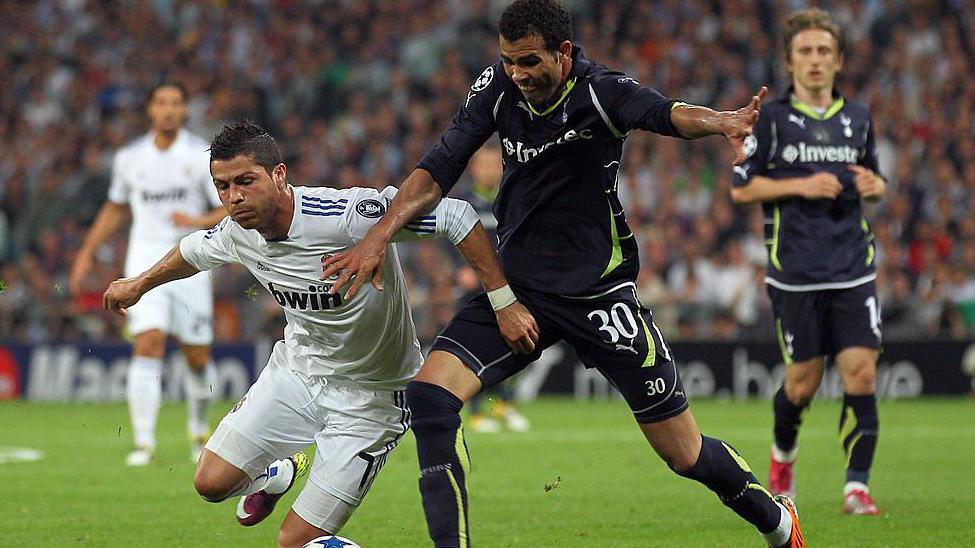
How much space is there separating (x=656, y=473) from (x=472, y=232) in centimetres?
470

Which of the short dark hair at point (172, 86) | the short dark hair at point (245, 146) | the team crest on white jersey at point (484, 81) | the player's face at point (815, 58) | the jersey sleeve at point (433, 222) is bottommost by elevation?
the jersey sleeve at point (433, 222)

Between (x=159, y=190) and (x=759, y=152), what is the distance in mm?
4970

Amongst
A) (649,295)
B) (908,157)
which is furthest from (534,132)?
(908,157)

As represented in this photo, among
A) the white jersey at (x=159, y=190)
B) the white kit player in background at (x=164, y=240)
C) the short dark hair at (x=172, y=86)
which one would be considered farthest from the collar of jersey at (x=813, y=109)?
the short dark hair at (x=172, y=86)

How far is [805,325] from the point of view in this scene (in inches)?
316

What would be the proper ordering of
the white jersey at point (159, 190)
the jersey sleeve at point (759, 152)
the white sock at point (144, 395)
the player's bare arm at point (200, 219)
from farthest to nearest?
the white jersey at point (159, 190) → the white sock at point (144, 395) → the player's bare arm at point (200, 219) → the jersey sleeve at point (759, 152)

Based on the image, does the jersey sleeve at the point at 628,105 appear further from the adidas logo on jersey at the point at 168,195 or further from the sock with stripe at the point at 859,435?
the adidas logo on jersey at the point at 168,195

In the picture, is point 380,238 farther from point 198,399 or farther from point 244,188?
point 198,399

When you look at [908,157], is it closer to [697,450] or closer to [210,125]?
[210,125]

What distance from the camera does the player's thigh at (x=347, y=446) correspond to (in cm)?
605

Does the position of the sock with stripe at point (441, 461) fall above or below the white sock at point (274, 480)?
above

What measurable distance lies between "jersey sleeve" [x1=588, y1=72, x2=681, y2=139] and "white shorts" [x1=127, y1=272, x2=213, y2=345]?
231 inches

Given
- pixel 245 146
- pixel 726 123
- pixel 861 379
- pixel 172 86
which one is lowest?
pixel 861 379

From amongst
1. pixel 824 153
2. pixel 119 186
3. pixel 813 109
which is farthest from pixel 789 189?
pixel 119 186
